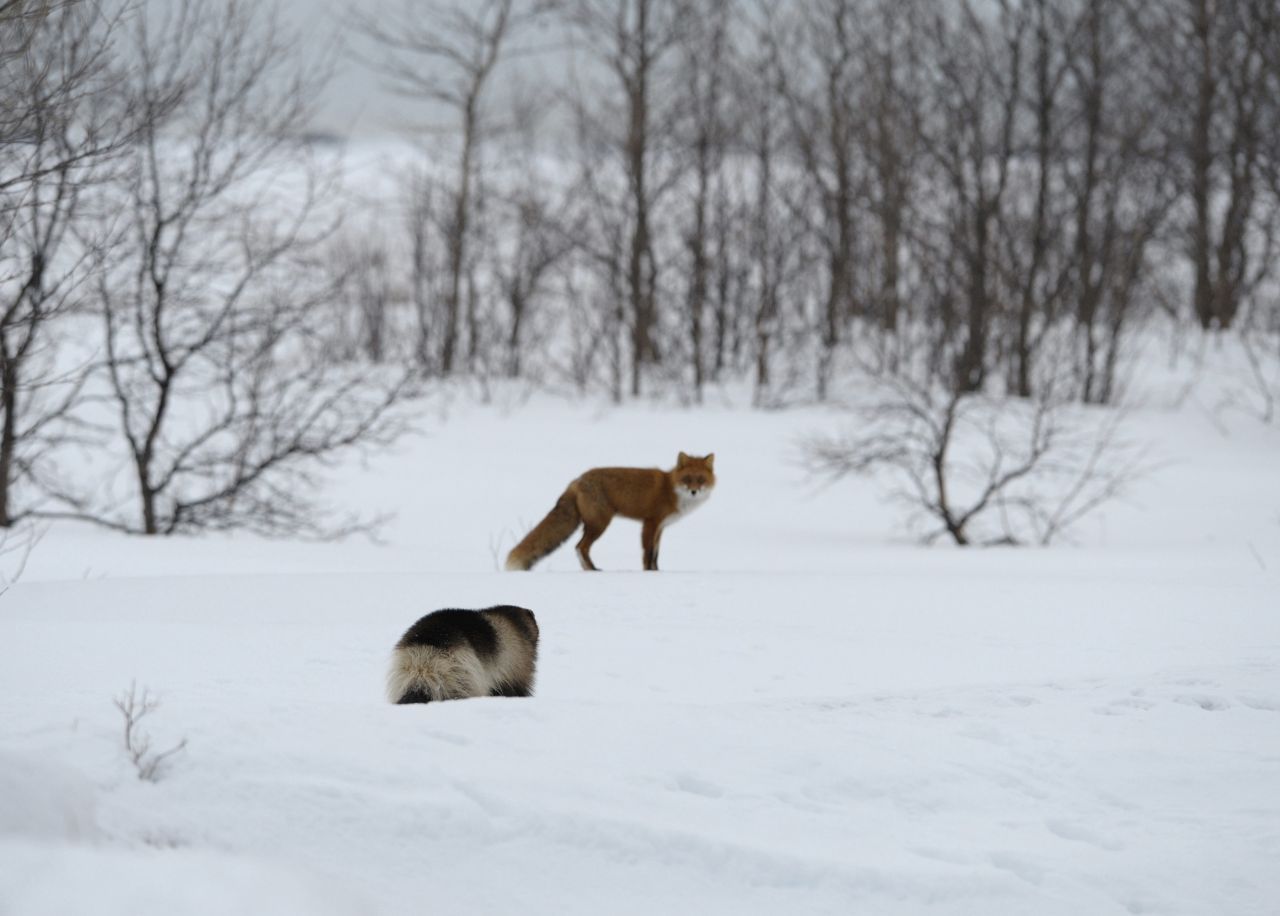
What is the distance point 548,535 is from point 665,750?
16.4 ft

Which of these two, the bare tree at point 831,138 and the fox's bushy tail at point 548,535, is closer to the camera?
the fox's bushy tail at point 548,535

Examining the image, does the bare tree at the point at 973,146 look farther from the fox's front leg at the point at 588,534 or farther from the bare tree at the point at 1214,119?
the fox's front leg at the point at 588,534

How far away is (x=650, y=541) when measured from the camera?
9102 millimetres

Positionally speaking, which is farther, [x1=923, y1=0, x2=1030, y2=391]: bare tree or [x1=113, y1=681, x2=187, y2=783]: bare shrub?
[x1=923, y1=0, x2=1030, y2=391]: bare tree

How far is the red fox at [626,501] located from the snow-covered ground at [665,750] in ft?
2.23

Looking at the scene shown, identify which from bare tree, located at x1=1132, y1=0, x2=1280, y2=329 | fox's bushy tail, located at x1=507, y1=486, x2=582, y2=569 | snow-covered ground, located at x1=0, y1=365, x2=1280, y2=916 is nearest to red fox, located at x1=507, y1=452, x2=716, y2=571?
fox's bushy tail, located at x1=507, y1=486, x2=582, y2=569

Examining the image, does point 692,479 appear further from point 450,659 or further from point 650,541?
point 450,659

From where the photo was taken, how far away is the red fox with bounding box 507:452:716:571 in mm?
8953

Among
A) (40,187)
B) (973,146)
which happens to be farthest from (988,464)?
(40,187)

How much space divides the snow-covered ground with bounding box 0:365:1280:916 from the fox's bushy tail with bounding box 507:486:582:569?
66 cm

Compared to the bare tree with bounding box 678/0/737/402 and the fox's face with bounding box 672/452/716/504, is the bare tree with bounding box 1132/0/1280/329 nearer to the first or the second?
the bare tree with bounding box 678/0/737/402

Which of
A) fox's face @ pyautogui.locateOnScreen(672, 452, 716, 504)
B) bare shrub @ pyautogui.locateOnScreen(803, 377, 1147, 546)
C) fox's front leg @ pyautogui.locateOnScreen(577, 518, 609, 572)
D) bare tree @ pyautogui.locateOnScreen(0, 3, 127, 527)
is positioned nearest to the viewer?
bare tree @ pyautogui.locateOnScreen(0, 3, 127, 527)

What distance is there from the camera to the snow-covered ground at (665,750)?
11.0 ft

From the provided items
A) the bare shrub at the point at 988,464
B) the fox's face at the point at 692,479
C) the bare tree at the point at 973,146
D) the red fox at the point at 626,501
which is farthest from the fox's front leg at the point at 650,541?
the bare tree at the point at 973,146
